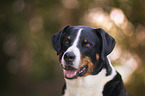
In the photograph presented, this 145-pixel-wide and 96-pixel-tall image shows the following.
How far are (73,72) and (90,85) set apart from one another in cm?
35

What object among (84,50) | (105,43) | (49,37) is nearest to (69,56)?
(84,50)

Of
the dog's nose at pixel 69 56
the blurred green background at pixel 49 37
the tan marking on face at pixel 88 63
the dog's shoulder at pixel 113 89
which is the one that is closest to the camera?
the dog's nose at pixel 69 56

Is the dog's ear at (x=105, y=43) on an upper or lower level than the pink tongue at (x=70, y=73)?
upper

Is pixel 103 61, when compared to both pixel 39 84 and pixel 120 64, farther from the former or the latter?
pixel 39 84

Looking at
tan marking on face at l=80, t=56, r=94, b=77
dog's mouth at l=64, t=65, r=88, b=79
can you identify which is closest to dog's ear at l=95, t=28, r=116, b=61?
tan marking on face at l=80, t=56, r=94, b=77

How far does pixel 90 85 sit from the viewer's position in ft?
10.2

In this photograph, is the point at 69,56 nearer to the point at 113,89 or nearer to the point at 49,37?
the point at 113,89

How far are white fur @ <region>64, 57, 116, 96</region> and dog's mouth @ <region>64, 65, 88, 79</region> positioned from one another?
0.53 ft

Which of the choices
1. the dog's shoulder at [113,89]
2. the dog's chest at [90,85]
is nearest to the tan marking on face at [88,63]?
the dog's chest at [90,85]

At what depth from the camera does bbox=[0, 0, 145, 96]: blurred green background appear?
6.77 meters

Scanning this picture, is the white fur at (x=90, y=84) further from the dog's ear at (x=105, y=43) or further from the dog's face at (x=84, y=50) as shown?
the dog's ear at (x=105, y=43)

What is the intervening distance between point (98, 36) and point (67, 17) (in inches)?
282

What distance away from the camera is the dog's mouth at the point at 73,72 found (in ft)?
9.72

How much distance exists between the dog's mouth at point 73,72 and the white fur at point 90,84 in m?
0.16
